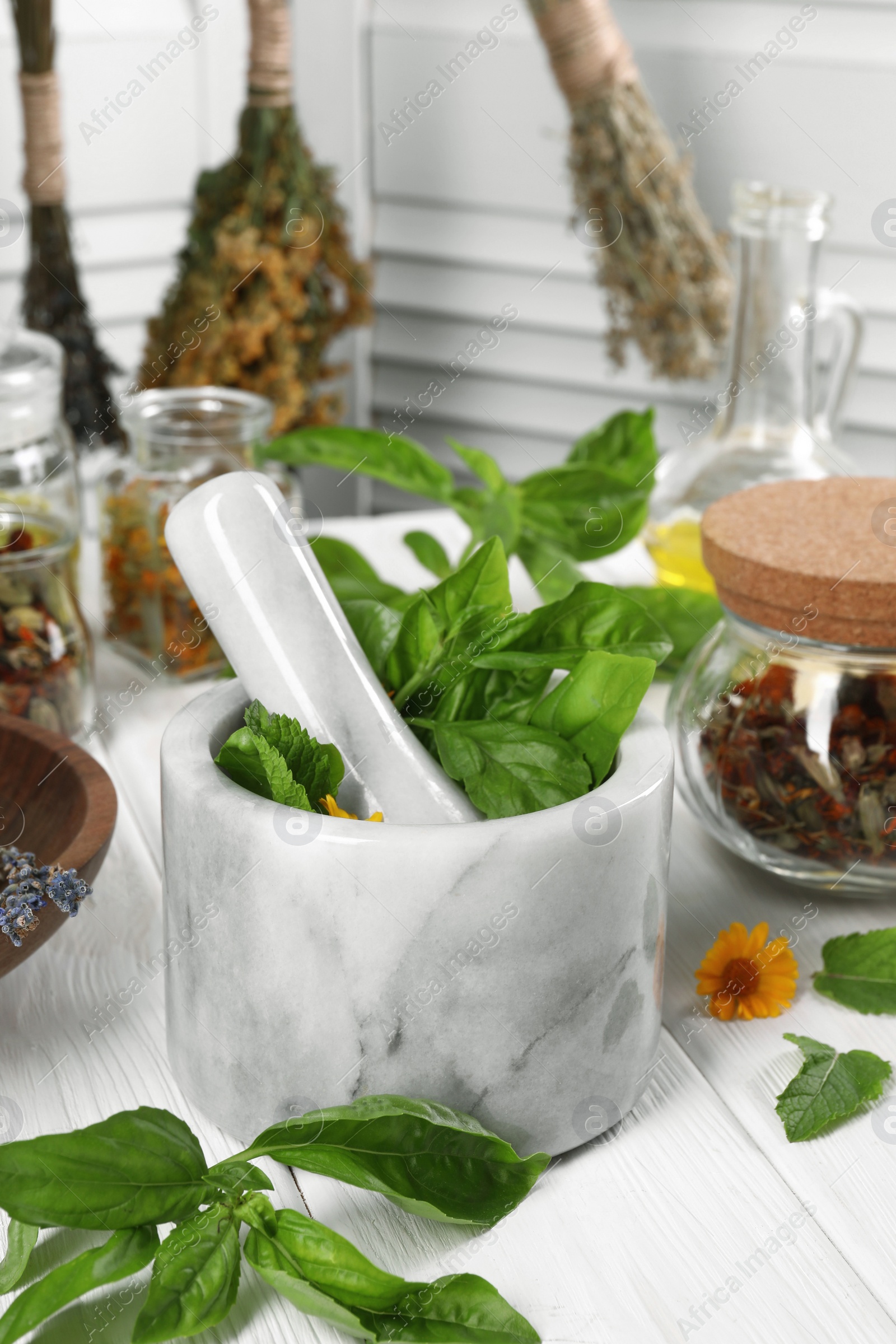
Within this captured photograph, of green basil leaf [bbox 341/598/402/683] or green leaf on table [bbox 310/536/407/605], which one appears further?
green leaf on table [bbox 310/536/407/605]

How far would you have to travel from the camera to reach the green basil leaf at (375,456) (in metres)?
0.78

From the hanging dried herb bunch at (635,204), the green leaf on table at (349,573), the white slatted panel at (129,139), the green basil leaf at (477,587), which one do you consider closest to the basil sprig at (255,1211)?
the green basil leaf at (477,587)

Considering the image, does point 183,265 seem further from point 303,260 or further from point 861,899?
point 861,899

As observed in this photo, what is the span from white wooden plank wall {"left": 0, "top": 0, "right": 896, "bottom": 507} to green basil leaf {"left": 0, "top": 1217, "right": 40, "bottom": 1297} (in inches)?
50.4

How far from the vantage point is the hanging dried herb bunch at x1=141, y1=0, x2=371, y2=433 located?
1.48m

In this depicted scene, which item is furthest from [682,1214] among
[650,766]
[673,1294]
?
[650,766]

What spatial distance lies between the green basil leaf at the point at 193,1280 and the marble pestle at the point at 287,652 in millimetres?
161

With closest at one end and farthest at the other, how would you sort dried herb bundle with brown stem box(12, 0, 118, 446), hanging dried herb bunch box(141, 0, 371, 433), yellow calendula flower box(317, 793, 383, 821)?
yellow calendula flower box(317, 793, 383, 821) → dried herb bundle with brown stem box(12, 0, 118, 446) → hanging dried herb bunch box(141, 0, 371, 433)

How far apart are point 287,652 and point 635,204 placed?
106cm

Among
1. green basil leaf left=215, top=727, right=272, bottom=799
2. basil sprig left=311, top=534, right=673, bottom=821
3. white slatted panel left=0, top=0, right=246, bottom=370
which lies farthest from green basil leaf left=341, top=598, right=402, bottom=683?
white slatted panel left=0, top=0, right=246, bottom=370

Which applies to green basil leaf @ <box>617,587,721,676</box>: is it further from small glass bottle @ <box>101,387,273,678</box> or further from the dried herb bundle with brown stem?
the dried herb bundle with brown stem

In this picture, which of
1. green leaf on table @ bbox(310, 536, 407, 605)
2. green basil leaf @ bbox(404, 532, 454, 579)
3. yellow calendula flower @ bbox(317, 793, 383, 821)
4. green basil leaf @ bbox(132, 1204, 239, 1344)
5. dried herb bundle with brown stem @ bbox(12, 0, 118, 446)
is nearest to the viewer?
green basil leaf @ bbox(132, 1204, 239, 1344)

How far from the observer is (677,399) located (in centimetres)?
163

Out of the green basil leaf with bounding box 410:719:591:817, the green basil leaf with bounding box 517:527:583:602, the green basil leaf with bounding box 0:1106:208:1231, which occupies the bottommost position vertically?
the green basil leaf with bounding box 0:1106:208:1231
